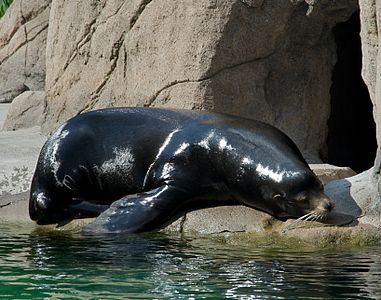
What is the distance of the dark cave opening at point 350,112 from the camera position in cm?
1152

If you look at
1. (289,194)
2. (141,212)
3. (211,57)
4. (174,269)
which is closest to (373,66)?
(289,194)

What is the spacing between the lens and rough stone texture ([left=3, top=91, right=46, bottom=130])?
40.6 ft

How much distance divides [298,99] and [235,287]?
17.1ft

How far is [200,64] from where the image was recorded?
9.43 meters

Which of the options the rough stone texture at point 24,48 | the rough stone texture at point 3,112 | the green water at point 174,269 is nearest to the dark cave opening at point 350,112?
the rough stone texture at point 3,112

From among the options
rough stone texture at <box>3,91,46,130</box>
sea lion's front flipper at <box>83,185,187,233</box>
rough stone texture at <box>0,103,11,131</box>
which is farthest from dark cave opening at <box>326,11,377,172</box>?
rough stone texture at <box>0,103,11,131</box>

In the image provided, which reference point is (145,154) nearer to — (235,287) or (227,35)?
(227,35)

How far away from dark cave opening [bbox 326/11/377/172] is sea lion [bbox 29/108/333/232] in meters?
3.54

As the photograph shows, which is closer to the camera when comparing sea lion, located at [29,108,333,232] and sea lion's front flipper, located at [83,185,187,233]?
sea lion's front flipper, located at [83,185,187,233]

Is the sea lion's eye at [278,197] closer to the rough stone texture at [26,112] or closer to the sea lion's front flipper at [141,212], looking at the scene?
the sea lion's front flipper at [141,212]

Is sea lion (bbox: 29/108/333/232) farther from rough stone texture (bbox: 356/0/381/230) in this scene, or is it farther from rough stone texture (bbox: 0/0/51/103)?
rough stone texture (bbox: 0/0/51/103)

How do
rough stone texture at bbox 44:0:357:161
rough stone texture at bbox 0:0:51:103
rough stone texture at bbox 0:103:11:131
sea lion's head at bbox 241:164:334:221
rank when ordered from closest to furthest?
sea lion's head at bbox 241:164:334:221 → rough stone texture at bbox 44:0:357:161 → rough stone texture at bbox 0:103:11:131 → rough stone texture at bbox 0:0:51:103

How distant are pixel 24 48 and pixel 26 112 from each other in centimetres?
337

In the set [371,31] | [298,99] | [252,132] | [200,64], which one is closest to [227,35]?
[200,64]
